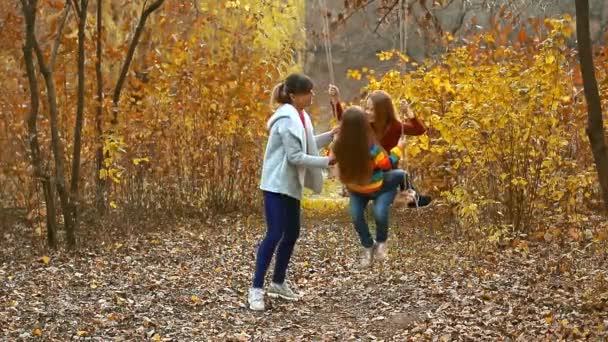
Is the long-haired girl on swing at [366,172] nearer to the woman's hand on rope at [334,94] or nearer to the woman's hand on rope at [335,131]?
the woman's hand on rope at [335,131]

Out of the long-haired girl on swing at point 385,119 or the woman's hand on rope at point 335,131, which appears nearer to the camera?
the woman's hand on rope at point 335,131

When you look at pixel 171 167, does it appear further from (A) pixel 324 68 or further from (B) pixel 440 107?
(A) pixel 324 68

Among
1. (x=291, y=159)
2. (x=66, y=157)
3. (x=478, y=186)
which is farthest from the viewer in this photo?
(x=66, y=157)

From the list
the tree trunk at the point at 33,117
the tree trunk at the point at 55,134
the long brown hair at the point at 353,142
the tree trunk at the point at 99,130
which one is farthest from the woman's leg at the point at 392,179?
the tree trunk at the point at 99,130

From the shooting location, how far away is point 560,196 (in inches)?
317

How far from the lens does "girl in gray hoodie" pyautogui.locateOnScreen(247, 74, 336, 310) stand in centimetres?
637

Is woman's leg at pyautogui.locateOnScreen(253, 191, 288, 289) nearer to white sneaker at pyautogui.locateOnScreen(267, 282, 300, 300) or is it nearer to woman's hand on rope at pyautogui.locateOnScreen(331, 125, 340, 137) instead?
white sneaker at pyautogui.locateOnScreen(267, 282, 300, 300)

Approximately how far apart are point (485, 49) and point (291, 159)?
5.97 m

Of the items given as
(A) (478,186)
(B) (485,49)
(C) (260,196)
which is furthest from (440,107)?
(C) (260,196)

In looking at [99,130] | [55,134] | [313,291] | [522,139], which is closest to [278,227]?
[313,291]

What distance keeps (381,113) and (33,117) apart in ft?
11.5

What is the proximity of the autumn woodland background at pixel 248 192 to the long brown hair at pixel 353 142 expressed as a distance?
72 centimetres

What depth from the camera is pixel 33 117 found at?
899 centimetres

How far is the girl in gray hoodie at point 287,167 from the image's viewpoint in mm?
6371
